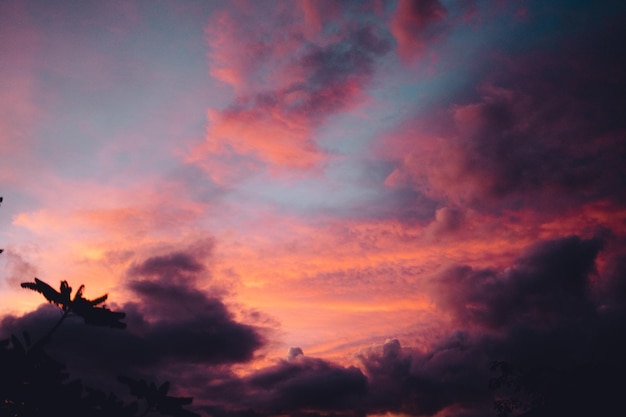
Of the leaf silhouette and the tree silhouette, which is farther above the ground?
the leaf silhouette

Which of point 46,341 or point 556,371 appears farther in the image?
point 556,371

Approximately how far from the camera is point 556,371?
182 ft

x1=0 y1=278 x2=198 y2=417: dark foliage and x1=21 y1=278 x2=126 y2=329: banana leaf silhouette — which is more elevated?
x1=21 y1=278 x2=126 y2=329: banana leaf silhouette

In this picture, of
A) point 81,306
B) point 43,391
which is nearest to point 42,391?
point 43,391

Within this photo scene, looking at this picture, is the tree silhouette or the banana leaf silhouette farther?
the banana leaf silhouette

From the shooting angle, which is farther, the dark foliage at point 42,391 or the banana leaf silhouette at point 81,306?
the banana leaf silhouette at point 81,306

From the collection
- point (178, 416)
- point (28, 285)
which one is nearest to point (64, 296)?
point (28, 285)

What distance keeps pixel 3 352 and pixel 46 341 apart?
2855 mm

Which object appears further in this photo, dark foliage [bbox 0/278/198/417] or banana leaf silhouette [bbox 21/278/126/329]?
banana leaf silhouette [bbox 21/278/126/329]

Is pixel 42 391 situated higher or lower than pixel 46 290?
lower

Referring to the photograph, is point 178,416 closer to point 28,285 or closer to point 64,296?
point 64,296

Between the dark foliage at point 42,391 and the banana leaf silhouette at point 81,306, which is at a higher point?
the banana leaf silhouette at point 81,306

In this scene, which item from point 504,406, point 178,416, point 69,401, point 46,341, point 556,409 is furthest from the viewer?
point 504,406

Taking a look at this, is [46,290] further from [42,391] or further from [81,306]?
[42,391]
